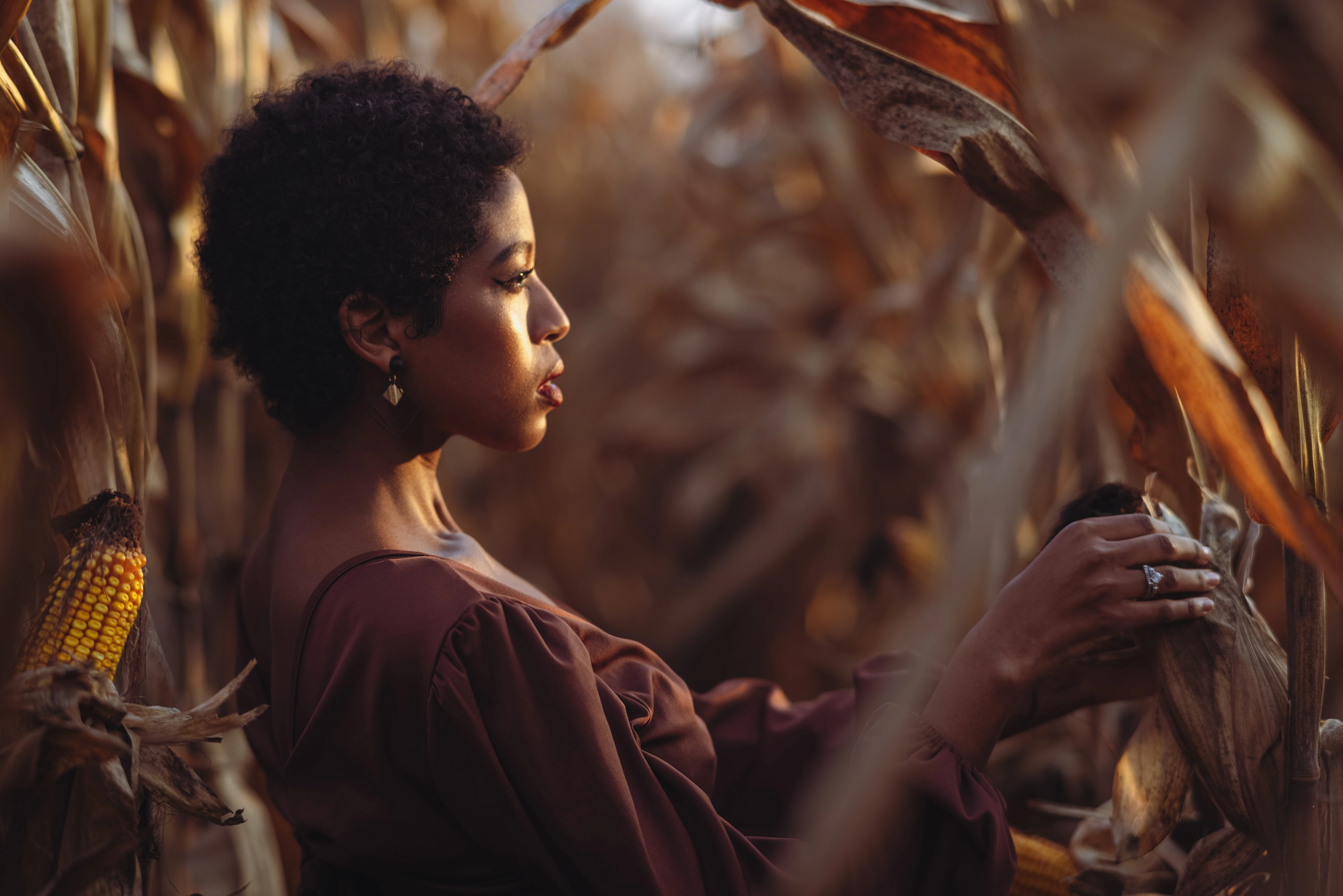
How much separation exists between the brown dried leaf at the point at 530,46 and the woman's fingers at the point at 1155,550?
2.52ft

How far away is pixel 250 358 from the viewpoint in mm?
955

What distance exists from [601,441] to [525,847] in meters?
1.84

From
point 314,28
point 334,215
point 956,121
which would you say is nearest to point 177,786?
point 334,215

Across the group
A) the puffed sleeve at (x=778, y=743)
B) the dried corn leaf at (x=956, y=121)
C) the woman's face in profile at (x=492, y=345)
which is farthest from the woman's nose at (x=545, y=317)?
the puffed sleeve at (x=778, y=743)

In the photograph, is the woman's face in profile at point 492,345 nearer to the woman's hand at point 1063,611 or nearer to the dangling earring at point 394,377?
the dangling earring at point 394,377

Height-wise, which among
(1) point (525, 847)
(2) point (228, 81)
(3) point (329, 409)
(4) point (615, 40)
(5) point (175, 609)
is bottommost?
(1) point (525, 847)

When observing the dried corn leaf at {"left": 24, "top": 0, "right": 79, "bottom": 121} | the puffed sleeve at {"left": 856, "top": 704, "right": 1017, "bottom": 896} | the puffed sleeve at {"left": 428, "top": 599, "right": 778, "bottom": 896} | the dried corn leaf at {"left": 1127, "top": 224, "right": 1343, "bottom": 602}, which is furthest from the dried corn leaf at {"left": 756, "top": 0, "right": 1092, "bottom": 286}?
the dried corn leaf at {"left": 24, "top": 0, "right": 79, "bottom": 121}

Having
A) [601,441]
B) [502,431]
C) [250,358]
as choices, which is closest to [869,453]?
[601,441]

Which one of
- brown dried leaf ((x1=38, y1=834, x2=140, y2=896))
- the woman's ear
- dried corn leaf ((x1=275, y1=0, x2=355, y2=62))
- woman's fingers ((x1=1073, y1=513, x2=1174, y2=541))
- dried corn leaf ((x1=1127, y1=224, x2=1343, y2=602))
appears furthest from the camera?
dried corn leaf ((x1=275, y1=0, x2=355, y2=62))

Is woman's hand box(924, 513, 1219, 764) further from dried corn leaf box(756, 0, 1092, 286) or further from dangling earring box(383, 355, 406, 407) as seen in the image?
dangling earring box(383, 355, 406, 407)

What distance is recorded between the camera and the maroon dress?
76 centimetres

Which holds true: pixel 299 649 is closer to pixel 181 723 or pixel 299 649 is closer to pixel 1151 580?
pixel 181 723

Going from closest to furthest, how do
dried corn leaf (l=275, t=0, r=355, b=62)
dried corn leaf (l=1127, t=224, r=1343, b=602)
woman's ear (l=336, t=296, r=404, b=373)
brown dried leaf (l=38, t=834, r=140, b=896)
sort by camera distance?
dried corn leaf (l=1127, t=224, r=1343, b=602)
brown dried leaf (l=38, t=834, r=140, b=896)
woman's ear (l=336, t=296, r=404, b=373)
dried corn leaf (l=275, t=0, r=355, b=62)

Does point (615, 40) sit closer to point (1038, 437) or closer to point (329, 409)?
point (329, 409)
